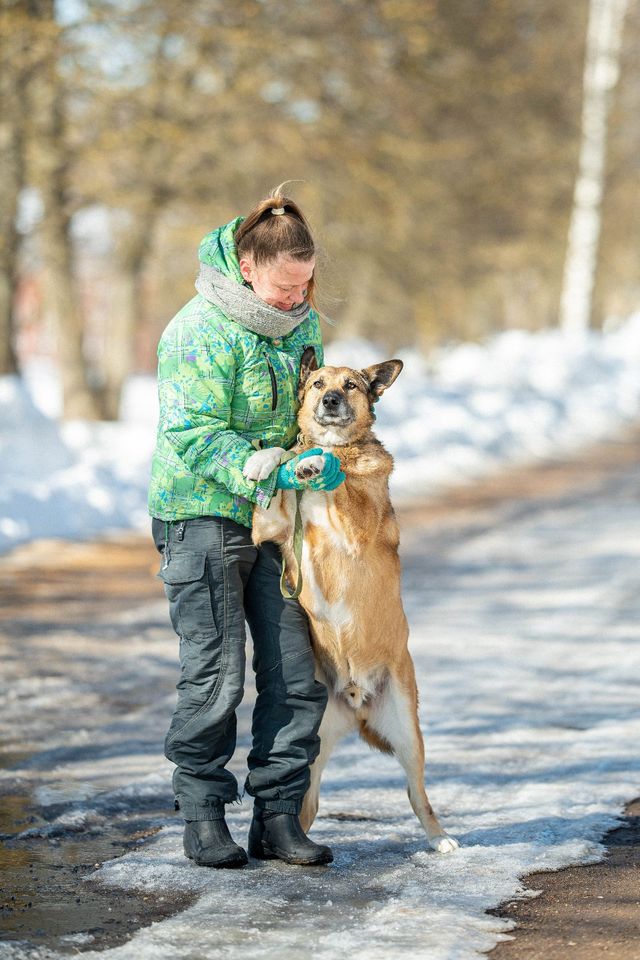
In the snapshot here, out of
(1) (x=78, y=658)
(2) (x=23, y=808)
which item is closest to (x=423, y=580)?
(1) (x=78, y=658)

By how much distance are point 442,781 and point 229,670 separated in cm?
141

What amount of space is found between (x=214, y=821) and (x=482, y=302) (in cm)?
3854

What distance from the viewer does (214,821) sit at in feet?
13.5

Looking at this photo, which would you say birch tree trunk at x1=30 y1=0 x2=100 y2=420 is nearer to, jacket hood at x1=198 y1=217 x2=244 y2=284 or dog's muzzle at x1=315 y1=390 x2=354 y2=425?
jacket hood at x1=198 y1=217 x2=244 y2=284

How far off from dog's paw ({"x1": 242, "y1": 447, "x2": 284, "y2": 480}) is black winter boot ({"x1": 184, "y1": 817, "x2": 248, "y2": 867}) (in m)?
1.12

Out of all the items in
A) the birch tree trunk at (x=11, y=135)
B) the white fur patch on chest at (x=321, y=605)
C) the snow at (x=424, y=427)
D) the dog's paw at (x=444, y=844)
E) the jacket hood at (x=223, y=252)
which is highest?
the birch tree trunk at (x=11, y=135)

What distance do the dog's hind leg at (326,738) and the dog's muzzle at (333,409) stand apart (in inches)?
36.7

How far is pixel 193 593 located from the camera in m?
4.14

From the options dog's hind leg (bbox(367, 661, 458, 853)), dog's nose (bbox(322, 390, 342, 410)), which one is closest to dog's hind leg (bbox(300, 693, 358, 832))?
dog's hind leg (bbox(367, 661, 458, 853))

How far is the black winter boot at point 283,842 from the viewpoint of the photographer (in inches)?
161

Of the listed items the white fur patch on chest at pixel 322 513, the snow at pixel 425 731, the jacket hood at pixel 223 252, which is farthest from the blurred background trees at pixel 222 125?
the white fur patch on chest at pixel 322 513

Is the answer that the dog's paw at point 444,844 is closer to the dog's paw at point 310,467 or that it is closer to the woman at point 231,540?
the woman at point 231,540

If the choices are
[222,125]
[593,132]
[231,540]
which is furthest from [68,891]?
[593,132]

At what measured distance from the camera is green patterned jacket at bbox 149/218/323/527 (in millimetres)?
4000
